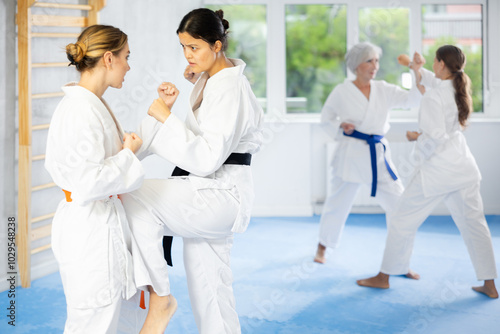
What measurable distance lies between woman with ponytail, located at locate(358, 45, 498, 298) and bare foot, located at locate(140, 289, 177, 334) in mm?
1998

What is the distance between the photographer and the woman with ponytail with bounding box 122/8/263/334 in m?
2.22

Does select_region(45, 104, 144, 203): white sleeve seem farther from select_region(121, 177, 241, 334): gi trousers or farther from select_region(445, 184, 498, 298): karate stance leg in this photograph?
select_region(445, 184, 498, 298): karate stance leg

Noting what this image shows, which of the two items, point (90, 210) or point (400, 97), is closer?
point (90, 210)

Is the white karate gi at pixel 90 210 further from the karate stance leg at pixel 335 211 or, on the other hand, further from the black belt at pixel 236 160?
the karate stance leg at pixel 335 211

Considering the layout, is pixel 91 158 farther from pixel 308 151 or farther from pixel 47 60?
pixel 308 151

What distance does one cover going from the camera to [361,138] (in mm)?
4301

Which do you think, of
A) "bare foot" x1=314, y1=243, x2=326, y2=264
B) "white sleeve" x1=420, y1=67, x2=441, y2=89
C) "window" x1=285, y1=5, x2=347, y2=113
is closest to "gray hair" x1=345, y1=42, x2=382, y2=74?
"white sleeve" x1=420, y1=67, x2=441, y2=89

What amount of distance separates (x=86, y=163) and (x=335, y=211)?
8.91 feet

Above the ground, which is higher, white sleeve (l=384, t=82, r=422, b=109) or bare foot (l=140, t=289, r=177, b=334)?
white sleeve (l=384, t=82, r=422, b=109)

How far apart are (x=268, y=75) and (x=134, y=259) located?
14.2 feet

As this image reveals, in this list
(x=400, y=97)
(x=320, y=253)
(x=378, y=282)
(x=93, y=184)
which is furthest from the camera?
(x=320, y=253)

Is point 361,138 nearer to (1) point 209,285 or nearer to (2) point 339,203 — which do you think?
(2) point 339,203

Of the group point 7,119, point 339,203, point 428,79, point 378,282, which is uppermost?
point 428,79

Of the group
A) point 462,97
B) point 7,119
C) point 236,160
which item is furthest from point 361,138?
point 7,119
